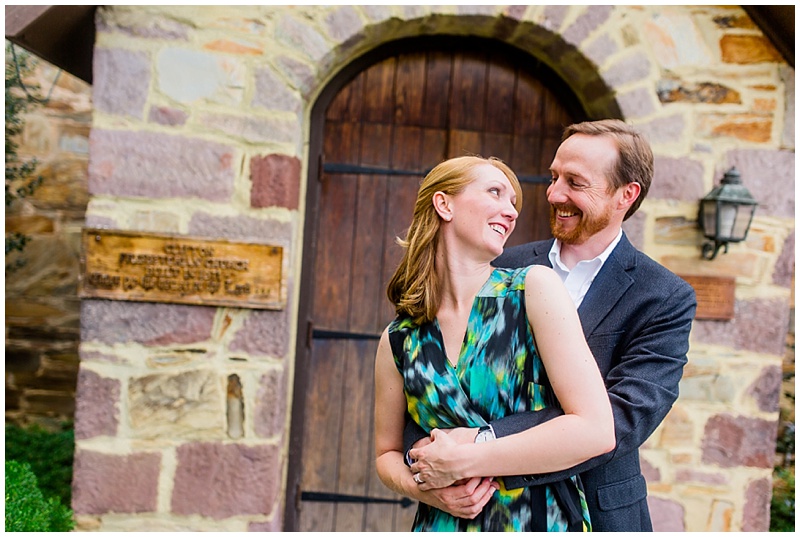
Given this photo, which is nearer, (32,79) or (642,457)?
(642,457)

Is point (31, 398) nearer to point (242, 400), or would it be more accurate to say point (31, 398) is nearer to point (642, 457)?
point (242, 400)

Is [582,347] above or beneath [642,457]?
above

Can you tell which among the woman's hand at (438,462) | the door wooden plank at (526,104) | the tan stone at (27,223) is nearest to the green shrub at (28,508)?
the tan stone at (27,223)

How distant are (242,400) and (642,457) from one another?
5.76ft

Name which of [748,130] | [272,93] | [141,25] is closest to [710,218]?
[748,130]

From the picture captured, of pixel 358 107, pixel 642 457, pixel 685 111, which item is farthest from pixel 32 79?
pixel 642 457

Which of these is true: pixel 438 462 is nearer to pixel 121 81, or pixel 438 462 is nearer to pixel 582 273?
pixel 582 273

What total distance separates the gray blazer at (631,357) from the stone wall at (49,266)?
11.7 ft

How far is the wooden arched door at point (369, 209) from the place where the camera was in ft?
10.6

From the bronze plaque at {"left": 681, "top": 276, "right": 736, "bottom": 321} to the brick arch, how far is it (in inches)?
31.7

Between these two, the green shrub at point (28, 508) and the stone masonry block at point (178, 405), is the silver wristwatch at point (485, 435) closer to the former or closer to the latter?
the stone masonry block at point (178, 405)

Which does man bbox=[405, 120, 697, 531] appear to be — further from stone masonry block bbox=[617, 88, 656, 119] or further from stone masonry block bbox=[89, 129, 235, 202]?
stone masonry block bbox=[89, 129, 235, 202]

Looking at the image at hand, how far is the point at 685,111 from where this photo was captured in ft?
9.71

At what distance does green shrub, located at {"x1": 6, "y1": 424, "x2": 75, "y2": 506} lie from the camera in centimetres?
337
